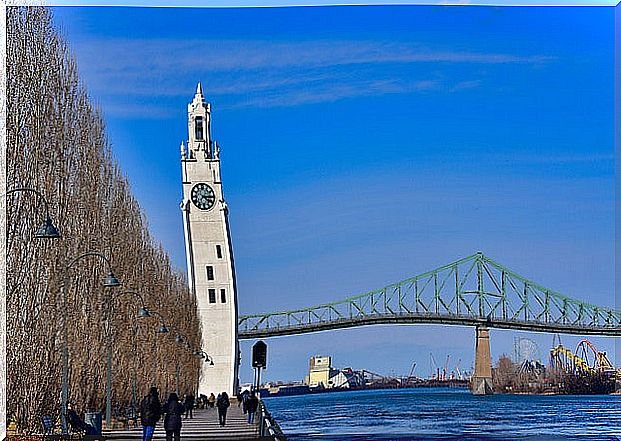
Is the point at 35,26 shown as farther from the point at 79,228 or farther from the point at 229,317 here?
the point at 229,317

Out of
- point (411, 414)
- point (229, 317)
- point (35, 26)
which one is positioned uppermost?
point (35, 26)

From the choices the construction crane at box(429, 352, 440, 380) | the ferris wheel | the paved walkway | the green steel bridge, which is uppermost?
the green steel bridge

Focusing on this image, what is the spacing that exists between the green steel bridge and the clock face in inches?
48.6

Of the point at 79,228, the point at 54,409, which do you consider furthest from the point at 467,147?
the point at 54,409

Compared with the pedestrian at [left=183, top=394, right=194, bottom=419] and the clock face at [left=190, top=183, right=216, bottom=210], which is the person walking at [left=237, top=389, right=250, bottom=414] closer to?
the pedestrian at [left=183, top=394, right=194, bottom=419]

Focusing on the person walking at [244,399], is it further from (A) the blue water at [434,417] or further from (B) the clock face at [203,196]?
(B) the clock face at [203,196]

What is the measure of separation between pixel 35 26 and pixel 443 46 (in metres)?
4.47

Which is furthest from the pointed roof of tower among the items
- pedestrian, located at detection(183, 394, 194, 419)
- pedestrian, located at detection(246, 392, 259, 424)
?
pedestrian, located at detection(183, 394, 194, 419)

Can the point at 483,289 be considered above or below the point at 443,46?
below

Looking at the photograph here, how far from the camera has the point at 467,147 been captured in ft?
52.6

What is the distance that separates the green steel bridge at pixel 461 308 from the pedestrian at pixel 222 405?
0.76 meters

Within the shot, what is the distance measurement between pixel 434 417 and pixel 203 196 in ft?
11.4

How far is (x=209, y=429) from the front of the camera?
15.2 meters

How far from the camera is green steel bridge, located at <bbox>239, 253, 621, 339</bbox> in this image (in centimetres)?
1589
